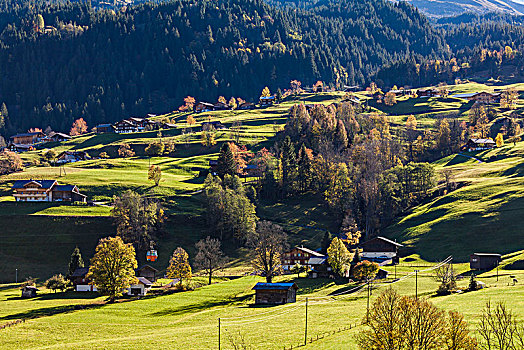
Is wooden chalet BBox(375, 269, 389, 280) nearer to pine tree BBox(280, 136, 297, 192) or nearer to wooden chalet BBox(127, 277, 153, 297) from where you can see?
wooden chalet BBox(127, 277, 153, 297)

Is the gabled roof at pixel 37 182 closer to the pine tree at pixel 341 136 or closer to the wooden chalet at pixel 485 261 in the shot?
the pine tree at pixel 341 136

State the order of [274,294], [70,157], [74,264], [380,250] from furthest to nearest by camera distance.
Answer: [70,157] < [380,250] < [74,264] < [274,294]

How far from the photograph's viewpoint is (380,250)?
380ft

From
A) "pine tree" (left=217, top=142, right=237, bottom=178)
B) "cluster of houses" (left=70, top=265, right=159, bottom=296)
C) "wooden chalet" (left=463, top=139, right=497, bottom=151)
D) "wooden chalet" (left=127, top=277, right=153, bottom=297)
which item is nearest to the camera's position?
"wooden chalet" (left=127, top=277, right=153, bottom=297)

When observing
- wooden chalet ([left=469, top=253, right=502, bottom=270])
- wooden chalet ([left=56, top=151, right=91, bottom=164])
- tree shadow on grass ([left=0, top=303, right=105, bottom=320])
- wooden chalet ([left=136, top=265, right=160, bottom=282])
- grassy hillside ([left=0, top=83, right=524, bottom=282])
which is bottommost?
tree shadow on grass ([left=0, top=303, right=105, bottom=320])

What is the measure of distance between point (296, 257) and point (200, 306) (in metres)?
38.8

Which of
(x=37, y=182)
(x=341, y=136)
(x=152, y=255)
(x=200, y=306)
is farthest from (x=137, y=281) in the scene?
(x=341, y=136)

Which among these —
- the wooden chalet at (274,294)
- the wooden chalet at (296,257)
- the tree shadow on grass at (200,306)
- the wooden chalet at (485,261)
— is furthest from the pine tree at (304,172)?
the wooden chalet at (274,294)

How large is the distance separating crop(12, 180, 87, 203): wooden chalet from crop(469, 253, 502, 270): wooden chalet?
287 ft

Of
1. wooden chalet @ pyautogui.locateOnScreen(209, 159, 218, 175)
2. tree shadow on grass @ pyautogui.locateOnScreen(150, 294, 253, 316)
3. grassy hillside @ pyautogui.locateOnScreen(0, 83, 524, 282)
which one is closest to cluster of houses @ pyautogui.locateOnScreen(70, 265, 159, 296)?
grassy hillside @ pyautogui.locateOnScreen(0, 83, 524, 282)

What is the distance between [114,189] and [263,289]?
74.0 metres

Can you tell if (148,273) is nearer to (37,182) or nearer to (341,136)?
(37,182)

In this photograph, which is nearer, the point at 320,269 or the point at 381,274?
the point at 381,274

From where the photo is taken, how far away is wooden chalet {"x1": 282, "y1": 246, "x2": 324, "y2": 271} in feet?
379
